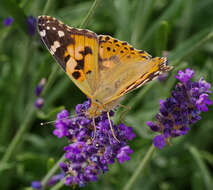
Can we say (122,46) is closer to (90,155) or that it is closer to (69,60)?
(69,60)

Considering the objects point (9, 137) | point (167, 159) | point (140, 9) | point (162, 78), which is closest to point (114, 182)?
point (167, 159)

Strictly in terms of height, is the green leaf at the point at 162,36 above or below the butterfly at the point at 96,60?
below

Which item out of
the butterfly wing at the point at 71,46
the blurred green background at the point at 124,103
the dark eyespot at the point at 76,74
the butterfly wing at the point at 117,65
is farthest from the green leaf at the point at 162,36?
the dark eyespot at the point at 76,74

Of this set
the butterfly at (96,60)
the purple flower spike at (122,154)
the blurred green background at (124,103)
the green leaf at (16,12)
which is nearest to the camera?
the purple flower spike at (122,154)

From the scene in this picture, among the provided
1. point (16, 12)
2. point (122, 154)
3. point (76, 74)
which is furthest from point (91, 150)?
point (16, 12)

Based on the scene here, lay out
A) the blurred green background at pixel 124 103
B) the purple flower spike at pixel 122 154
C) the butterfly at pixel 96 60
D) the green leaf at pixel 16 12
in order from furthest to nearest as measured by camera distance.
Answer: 1. the blurred green background at pixel 124 103
2. the green leaf at pixel 16 12
3. the butterfly at pixel 96 60
4. the purple flower spike at pixel 122 154

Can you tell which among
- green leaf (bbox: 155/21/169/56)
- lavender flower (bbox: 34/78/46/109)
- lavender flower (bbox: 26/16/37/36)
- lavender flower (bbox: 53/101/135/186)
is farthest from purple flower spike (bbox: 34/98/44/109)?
green leaf (bbox: 155/21/169/56)

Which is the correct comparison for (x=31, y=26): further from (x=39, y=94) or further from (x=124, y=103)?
(x=124, y=103)

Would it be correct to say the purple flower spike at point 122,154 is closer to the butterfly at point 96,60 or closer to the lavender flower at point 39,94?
the butterfly at point 96,60

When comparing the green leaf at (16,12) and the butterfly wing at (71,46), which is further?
the green leaf at (16,12)
